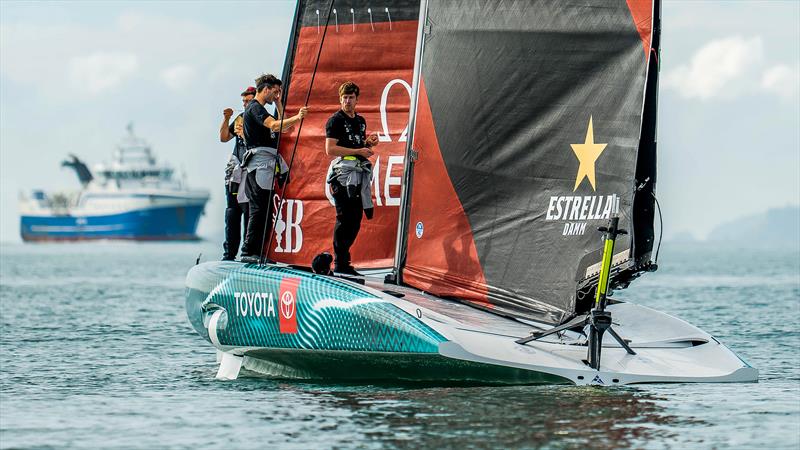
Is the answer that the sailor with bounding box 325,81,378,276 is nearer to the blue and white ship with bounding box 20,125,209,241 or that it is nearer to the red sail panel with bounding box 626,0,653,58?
the red sail panel with bounding box 626,0,653,58

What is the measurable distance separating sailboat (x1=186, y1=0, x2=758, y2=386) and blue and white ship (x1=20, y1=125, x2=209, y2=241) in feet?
306

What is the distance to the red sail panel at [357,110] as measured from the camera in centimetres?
1239

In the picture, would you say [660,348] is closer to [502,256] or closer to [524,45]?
[502,256]

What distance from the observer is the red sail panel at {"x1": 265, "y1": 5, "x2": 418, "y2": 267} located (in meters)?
12.4

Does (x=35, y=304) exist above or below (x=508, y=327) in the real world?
below

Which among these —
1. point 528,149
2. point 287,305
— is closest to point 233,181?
point 287,305

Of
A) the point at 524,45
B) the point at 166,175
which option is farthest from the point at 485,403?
the point at 166,175

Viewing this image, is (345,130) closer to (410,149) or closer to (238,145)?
(410,149)

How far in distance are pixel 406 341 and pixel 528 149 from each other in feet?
6.39

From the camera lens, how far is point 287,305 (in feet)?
35.4

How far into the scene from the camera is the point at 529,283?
10.7 metres

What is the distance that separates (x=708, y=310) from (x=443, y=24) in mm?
12627

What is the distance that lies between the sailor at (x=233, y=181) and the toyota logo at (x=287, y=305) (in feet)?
6.41

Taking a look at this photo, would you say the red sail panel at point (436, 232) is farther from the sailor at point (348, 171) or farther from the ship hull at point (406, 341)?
the sailor at point (348, 171)
